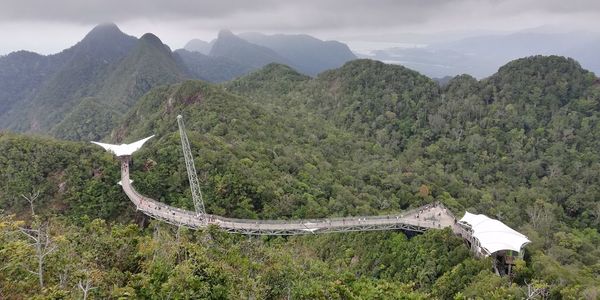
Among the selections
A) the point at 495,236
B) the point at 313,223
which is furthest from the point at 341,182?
the point at 495,236

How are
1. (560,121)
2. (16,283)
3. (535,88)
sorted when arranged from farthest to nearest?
(535,88)
(560,121)
(16,283)

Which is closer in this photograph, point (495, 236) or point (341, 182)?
point (495, 236)

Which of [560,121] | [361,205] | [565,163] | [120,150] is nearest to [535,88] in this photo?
[560,121]

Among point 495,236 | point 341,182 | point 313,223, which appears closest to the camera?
point 495,236

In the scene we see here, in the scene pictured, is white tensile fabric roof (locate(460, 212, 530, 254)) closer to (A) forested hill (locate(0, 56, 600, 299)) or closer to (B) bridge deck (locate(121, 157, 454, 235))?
(A) forested hill (locate(0, 56, 600, 299))

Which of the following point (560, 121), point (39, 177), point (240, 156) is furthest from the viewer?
point (560, 121)

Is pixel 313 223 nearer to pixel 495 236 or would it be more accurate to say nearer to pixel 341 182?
pixel 495 236

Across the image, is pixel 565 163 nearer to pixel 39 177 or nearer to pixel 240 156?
pixel 240 156
